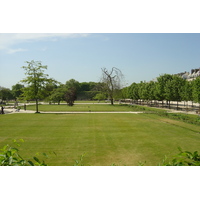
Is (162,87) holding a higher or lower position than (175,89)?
higher

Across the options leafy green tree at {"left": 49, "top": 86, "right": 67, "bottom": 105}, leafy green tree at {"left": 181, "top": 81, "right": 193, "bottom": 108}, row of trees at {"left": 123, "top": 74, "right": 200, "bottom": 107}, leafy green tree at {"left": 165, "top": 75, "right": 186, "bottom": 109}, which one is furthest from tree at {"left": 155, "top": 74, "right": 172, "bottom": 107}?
leafy green tree at {"left": 49, "top": 86, "right": 67, "bottom": 105}

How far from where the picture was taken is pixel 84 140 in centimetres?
1016

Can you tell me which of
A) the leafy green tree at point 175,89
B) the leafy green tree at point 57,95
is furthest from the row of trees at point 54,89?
the leafy green tree at point 175,89

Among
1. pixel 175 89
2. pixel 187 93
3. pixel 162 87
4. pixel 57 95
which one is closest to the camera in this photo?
pixel 187 93

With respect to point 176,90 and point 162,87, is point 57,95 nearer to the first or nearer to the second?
point 162,87

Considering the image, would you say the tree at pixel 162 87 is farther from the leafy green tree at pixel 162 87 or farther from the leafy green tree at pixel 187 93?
the leafy green tree at pixel 187 93

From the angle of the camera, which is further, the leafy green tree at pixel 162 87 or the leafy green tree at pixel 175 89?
the leafy green tree at pixel 162 87

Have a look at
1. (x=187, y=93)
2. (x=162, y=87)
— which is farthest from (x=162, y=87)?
(x=187, y=93)
